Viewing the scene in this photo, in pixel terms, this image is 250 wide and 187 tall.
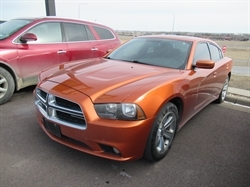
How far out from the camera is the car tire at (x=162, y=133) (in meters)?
2.39

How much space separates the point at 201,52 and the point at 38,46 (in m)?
3.27

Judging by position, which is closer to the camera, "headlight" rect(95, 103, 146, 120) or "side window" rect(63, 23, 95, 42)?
"headlight" rect(95, 103, 146, 120)

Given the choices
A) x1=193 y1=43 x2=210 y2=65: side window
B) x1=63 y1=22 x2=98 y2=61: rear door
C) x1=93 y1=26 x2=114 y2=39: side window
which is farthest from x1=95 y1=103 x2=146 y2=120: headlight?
x1=93 y1=26 x2=114 y2=39: side window

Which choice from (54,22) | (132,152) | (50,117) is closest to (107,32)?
(54,22)

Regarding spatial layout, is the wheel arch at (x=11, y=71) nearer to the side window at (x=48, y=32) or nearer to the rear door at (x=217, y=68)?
the side window at (x=48, y=32)

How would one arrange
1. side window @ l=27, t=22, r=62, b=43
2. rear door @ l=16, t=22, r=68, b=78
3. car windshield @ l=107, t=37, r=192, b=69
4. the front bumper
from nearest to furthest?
the front bumper
car windshield @ l=107, t=37, r=192, b=69
rear door @ l=16, t=22, r=68, b=78
side window @ l=27, t=22, r=62, b=43

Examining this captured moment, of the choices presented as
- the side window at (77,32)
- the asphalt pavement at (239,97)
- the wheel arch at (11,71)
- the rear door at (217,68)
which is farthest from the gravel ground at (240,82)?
the wheel arch at (11,71)

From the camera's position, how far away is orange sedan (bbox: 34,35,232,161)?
217cm

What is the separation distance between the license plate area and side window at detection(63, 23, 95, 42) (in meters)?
3.15

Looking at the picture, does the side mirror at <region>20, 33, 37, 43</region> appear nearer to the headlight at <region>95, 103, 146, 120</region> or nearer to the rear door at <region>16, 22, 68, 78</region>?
the rear door at <region>16, 22, 68, 78</region>

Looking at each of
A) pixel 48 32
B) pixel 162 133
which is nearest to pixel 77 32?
pixel 48 32

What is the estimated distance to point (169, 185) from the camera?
2.30 meters

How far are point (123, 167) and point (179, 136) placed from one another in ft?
3.97

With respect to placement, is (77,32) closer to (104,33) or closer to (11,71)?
(104,33)
